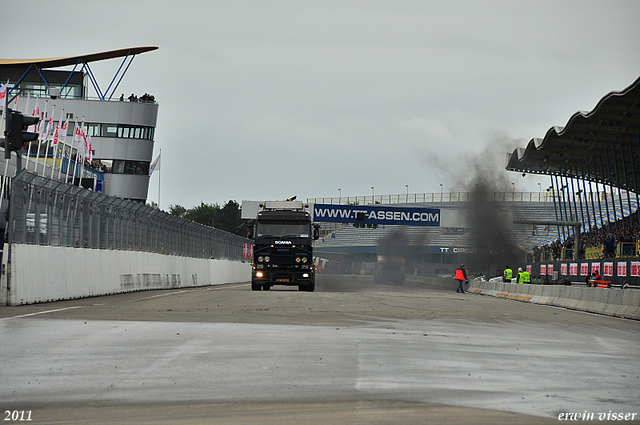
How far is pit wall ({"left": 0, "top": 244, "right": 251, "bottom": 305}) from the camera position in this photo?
1741 centimetres

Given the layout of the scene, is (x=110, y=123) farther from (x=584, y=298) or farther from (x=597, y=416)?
(x=597, y=416)

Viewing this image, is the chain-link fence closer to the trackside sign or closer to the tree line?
the trackside sign

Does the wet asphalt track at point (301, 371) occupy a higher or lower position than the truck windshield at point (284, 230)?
lower

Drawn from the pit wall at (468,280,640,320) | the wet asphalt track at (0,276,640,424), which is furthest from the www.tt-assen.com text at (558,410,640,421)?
the pit wall at (468,280,640,320)

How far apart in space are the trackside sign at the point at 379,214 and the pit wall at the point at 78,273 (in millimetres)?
36765

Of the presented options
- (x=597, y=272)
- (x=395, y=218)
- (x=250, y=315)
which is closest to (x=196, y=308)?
(x=250, y=315)

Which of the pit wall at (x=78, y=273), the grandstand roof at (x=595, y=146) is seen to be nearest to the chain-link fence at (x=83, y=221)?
the pit wall at (x=78, y=273)

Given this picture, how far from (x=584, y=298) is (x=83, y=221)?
15.4 meters

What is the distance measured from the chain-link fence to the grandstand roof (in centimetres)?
2472

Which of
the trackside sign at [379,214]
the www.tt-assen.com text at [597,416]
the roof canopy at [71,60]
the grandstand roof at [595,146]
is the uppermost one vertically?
the roof canopy at [71,60]

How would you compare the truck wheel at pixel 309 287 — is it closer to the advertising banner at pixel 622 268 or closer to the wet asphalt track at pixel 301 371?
the advertising banner at pixel 622 268

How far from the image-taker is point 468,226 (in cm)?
7569

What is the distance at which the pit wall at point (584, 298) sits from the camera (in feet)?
68.7

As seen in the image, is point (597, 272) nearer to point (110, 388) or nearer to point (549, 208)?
point (110, 388)
